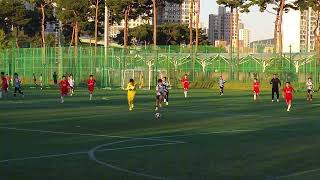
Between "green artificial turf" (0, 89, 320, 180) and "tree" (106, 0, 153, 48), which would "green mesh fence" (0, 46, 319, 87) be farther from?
"green artificial turf" (0, 89, 320, 180)

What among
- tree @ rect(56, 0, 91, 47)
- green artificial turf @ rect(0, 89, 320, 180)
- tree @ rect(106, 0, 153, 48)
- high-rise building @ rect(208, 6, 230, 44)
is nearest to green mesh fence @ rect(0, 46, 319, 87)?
tree @ rect(106, 0, 153, 48)

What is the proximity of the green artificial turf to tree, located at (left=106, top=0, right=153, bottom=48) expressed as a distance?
6049 cm

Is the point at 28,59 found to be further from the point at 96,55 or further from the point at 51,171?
the point at 51,171

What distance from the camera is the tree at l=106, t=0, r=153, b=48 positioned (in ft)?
293

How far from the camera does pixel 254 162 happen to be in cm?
1468

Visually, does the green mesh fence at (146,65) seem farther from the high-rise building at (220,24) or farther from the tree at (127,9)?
the high-rise building at (220,24)

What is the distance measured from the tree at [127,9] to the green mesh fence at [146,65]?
25.9 feet

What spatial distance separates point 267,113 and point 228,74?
49.2m

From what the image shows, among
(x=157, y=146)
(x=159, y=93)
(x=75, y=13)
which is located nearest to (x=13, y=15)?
(x=75, y=13)

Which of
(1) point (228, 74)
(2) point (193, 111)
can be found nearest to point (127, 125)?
(2) point (193, 111)

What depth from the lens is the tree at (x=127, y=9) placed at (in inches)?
3516

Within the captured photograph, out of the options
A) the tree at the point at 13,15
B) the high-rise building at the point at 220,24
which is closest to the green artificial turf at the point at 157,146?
the tree at the point at 13,15

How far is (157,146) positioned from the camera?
17.7 m

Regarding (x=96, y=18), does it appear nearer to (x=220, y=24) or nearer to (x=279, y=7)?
(x=279, y=7)
